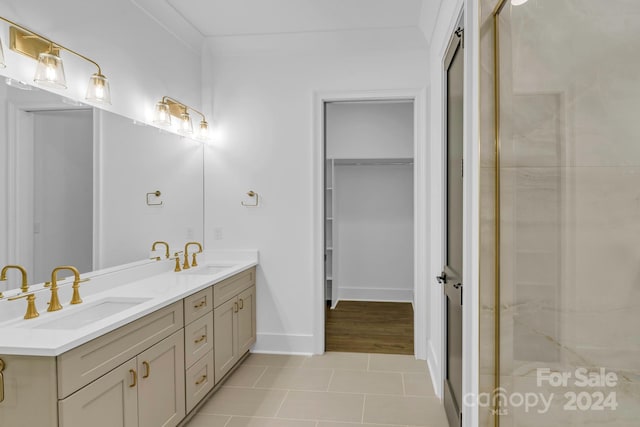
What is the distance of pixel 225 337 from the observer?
2.94 metres

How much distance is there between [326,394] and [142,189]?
6.43 feet

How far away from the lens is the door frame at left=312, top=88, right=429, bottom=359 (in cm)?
340

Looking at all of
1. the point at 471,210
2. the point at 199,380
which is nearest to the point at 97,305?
the point at 199,380

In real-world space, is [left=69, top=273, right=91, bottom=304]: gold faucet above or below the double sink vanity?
above

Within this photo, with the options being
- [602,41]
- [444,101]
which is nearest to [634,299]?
[602,41]

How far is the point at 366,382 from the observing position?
2977mm

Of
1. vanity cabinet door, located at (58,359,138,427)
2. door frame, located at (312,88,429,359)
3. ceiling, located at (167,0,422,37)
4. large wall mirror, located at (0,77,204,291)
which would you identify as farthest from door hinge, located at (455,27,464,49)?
vanity cabinet door, located at (58,359,138,427)

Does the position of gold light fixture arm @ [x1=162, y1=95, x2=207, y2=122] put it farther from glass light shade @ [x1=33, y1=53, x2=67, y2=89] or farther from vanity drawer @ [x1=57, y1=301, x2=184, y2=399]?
vanity drawer @ [x1=57, y1=301, x2=184, y2=399]

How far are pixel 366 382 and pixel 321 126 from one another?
2.17 metres

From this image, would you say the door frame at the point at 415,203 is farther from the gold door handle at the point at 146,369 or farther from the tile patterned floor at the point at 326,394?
the gold door handle at the point at 146,369

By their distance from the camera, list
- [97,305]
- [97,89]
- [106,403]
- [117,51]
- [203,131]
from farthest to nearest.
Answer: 1. [203,131]
2. [117,51]
3. [97,89]
4. [97,305]
5. [106,403]

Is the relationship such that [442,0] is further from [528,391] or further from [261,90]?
[528,391]

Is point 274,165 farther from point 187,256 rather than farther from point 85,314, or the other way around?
point 85,314

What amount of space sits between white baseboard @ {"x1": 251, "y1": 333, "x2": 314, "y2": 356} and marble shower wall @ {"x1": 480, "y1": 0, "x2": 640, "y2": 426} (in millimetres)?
2340
